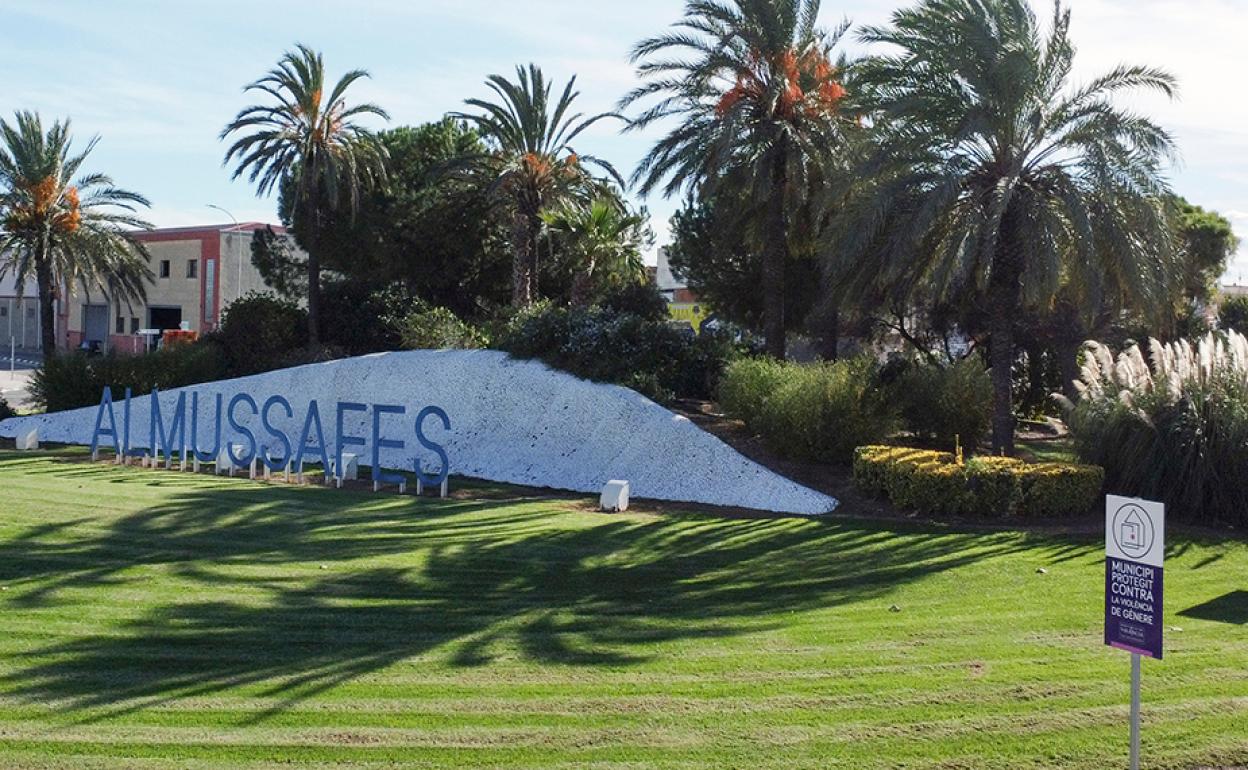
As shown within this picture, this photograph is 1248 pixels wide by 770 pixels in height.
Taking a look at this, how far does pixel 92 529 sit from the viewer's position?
1493cm

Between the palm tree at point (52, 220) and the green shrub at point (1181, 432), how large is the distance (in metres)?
27.4

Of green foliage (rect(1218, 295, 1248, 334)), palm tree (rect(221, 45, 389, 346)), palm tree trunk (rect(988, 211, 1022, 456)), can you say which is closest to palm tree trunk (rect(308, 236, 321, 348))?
palm tree (rect(221, 45, 389, 346))

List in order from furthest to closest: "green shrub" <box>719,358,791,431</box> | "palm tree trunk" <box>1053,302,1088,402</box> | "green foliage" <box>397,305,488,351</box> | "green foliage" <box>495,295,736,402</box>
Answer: "palm tree trunk" <box>1053,302,1088,402</box> < "green foliage" <box>397,305,488,351</box> < "green foliage" <box>495,295,736,402</box> < "green shrub" <box>719,358,791,431</box>

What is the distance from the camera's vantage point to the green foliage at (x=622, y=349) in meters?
25.0

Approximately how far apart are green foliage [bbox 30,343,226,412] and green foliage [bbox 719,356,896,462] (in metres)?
17.2

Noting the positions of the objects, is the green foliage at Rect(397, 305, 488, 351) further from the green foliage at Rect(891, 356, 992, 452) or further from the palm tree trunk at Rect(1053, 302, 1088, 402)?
the palm tree trunk at Rect(1053, 302, 1088, 402)

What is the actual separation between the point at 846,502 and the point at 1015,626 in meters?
7.41

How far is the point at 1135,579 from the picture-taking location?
7074mm

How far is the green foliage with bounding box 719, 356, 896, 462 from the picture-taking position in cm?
2089

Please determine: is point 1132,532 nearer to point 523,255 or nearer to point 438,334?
point 438,334

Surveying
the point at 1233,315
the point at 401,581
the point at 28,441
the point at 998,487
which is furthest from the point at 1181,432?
the point at 1233,315

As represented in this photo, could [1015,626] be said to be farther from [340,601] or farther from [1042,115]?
[1042,115]

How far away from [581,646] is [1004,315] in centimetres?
1251

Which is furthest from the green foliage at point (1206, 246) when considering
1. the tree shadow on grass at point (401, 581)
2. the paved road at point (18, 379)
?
the paved road at point (18, 379)
